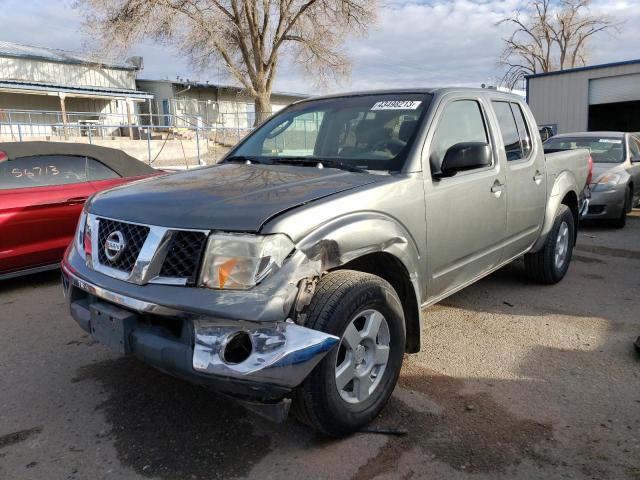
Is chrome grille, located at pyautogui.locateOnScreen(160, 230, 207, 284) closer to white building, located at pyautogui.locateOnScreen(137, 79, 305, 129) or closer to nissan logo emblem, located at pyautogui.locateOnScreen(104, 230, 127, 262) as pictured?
nissan logo emblem, located at pyautogui.locateOnScreen(104, 230, 127, 262)

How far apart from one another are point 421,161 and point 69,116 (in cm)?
3173

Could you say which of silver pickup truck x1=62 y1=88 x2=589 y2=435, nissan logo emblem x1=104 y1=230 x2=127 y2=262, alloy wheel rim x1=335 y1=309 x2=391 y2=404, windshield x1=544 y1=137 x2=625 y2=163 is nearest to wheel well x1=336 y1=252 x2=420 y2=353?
silver pickup truck x1=62 y1=88 x2=589 y2=435

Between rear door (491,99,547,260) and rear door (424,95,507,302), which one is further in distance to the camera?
rear door (491,99,547,260)

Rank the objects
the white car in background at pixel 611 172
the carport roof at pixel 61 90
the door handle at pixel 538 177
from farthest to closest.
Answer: the carport roof at pixel 61 90
the white car in background at pixel 611 172
the door handle at pixel 538 177

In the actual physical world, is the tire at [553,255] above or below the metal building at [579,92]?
below

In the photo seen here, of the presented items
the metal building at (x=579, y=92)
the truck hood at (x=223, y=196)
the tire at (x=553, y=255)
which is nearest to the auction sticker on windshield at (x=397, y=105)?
the truck hood at (x=223, y=196)

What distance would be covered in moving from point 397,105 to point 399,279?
50.0 inches

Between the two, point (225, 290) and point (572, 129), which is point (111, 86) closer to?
point (572, 129)

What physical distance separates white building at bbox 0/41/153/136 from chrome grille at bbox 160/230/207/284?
86.4 feet

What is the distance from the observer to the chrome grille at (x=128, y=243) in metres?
2.63

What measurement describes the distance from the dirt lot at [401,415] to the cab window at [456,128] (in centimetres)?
144

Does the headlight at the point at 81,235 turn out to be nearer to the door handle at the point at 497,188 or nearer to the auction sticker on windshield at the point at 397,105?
the auction sticker on windshield at the point at 397,105

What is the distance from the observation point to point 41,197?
555 centimetres

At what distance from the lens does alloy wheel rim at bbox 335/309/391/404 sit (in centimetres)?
268
